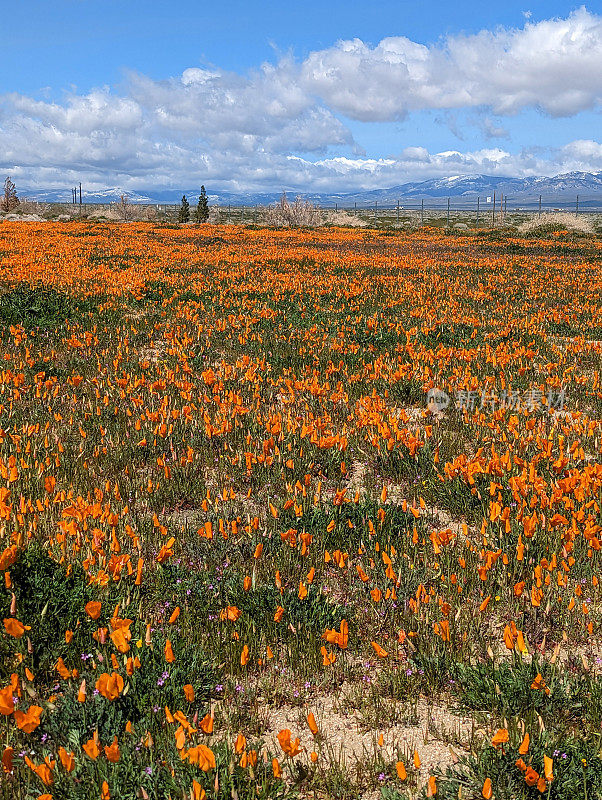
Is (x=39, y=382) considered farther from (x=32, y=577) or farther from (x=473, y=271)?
(x=473, y=271)

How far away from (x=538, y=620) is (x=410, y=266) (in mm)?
19143

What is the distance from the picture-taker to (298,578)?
3.90 m

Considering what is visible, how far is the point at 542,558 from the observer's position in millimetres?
3914

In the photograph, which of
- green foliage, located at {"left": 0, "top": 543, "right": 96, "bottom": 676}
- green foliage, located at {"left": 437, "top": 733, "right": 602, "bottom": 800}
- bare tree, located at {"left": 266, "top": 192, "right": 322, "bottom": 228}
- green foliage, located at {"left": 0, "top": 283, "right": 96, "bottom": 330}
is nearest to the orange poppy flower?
green foliage, located at {"left": 0, "top": 543, "right": 96, "bottom": 676}

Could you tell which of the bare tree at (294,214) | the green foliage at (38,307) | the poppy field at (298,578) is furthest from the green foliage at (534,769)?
the bare tree at (294,214)

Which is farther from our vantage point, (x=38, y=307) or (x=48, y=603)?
(x=38, y=307)

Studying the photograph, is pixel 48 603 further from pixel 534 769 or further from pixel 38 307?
pixel 38 307

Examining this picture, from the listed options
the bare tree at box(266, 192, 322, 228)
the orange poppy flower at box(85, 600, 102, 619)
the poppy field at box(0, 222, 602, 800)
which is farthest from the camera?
the bare tree at box(266, 192, 322, 228)

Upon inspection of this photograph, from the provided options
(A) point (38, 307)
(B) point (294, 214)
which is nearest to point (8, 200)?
(B) point (294, 214)

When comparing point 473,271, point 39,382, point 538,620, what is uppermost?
point 473,271

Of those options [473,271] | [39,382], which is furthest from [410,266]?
[39,382]

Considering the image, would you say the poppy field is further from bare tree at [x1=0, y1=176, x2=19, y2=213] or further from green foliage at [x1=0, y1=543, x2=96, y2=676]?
bare tree at [x1=0, y1=176, x2=19, y2=213]

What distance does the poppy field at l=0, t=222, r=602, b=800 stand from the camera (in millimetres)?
2545

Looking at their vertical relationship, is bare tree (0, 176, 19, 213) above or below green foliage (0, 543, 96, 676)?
above
